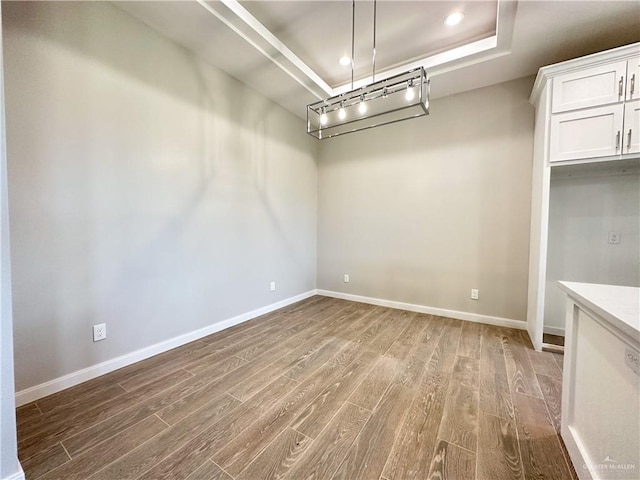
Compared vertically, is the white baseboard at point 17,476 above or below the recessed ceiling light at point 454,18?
below

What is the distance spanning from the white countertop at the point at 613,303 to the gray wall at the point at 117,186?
2.89 meters

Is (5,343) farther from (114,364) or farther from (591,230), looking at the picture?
(591,230)

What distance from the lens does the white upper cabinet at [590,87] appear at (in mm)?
1988

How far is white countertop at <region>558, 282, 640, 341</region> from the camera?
31.7 inches

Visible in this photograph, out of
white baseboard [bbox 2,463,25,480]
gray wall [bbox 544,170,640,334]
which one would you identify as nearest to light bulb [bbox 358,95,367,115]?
gray wall [bbox 544,170,640,334]

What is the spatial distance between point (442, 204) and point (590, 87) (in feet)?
5.20

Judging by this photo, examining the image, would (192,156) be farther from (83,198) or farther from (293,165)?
(293,165)

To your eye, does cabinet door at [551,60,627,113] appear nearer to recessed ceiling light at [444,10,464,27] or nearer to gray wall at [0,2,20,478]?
recessed ceiling light at [444,10,464,27]

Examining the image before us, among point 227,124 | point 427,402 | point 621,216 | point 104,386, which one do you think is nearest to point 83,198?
point 104,386

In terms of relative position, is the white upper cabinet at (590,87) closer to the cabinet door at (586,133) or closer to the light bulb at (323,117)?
the cabinet door at (586,133)

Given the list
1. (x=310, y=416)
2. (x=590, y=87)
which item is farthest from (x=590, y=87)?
(x=310, y=416)

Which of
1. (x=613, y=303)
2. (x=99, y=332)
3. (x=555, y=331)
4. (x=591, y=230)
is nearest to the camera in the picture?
(x=613, y=303)

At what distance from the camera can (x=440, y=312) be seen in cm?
332

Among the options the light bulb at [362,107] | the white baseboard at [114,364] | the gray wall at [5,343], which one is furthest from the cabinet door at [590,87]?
the white baseboard at [114,364]
